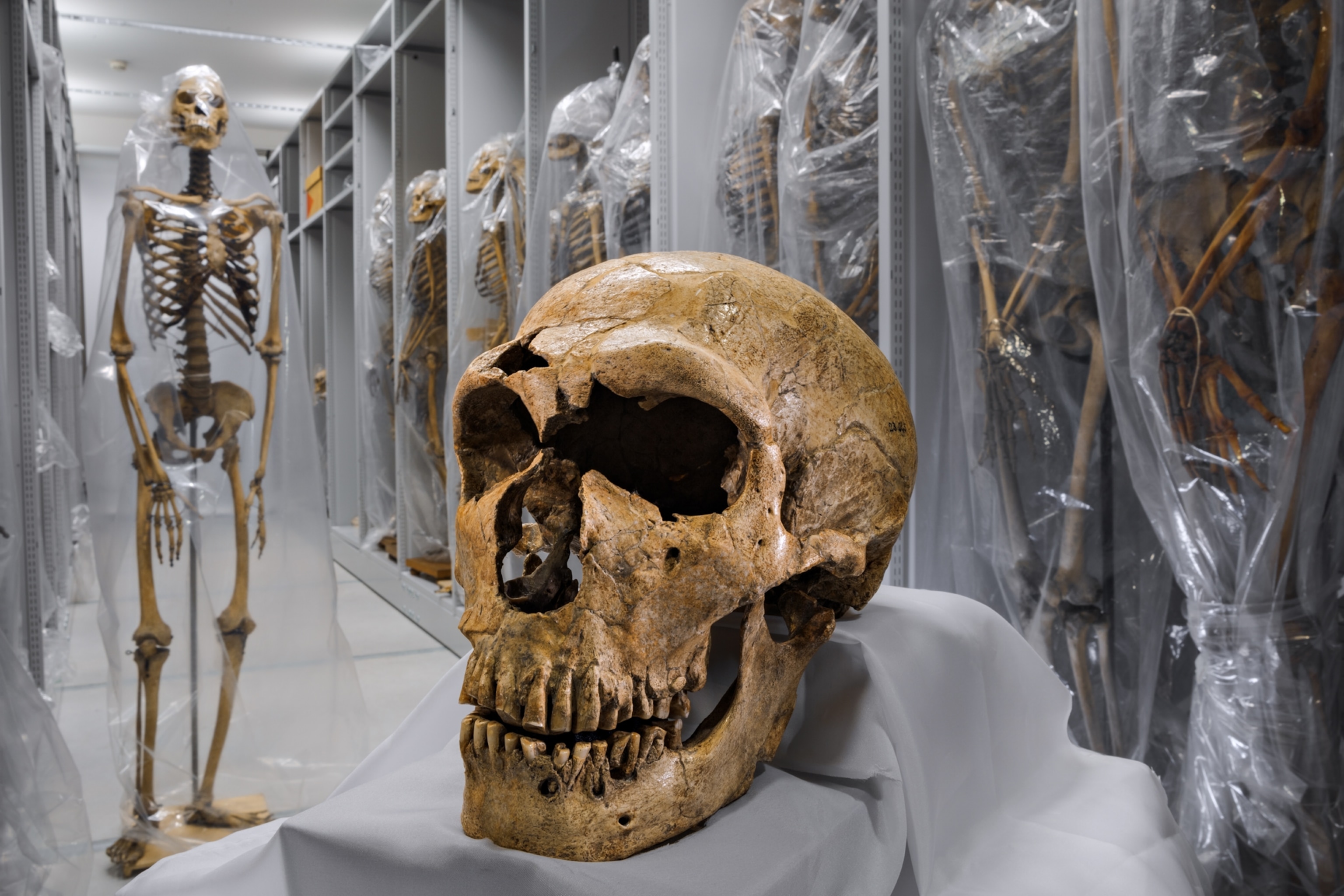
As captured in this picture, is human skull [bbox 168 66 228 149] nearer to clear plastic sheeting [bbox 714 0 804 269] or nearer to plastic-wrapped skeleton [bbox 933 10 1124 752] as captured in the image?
clear plastic sheeting [bbox 714 0 804 269]

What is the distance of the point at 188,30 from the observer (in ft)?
19.4

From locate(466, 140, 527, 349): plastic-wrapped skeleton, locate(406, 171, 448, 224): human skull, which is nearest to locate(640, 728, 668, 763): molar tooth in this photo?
locate(466, 140, 527, 349): plastic-wrapped skeleton

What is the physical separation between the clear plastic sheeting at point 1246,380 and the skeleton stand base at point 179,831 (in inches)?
84.8

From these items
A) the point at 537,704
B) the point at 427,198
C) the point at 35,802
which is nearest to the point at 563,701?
the point at 537,704

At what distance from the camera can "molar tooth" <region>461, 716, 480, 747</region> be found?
3.01 feet

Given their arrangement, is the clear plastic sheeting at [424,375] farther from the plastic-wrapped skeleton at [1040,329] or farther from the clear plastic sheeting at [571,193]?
the plastic-wrapped skeleton at [1040,329]

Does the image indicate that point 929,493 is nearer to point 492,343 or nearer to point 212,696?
point 212,696

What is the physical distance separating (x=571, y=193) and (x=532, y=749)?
258 centimetres

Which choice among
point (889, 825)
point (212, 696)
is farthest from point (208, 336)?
point (889, 825)

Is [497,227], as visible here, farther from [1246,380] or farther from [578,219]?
[1246,380]

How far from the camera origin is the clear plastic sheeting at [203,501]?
2.33m

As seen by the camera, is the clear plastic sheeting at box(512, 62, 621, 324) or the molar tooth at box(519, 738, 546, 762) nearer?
the molar tooth at box(519, 738, 546, 762)

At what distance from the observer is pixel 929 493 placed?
1959 millimetres

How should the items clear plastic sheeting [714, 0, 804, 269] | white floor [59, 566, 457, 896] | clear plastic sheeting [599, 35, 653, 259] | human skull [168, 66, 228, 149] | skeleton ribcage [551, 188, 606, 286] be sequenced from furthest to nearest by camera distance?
skeleton ribcage [551, 188, 606, 286] < clear plastic sheeting [599, 35, 653, 259] < white floor [59, 566, 457, 896] < human skull [168, 66, 228, 149] < clear plastic sheeting [714, 0, 804, 269]
